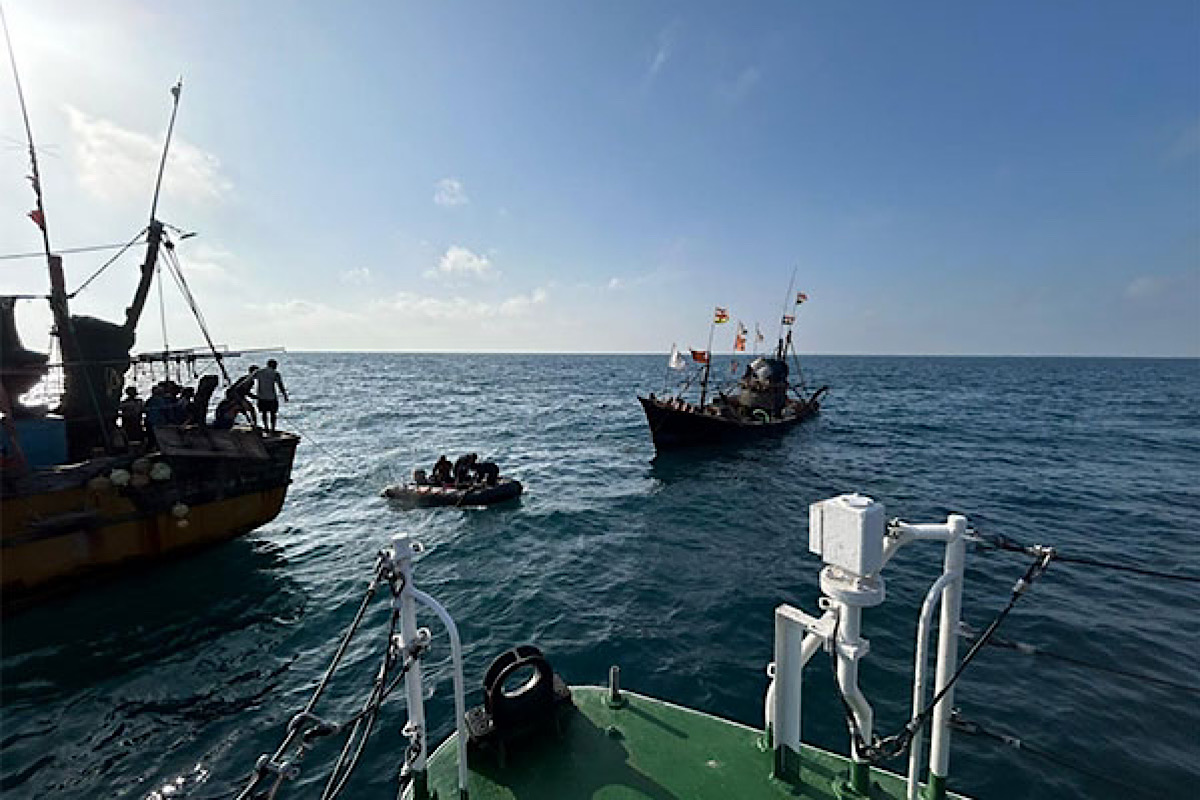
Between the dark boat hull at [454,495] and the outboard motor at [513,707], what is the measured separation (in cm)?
1376

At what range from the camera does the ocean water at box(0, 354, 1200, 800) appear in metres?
7.43

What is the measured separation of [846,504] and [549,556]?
11.8m

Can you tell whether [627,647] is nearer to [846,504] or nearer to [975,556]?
[846,504]

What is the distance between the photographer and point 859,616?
3.52 metres

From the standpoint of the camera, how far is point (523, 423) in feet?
132

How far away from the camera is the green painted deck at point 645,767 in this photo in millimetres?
4270

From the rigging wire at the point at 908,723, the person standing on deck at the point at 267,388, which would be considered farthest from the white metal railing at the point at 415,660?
the person standing on deck at the point at 267,388

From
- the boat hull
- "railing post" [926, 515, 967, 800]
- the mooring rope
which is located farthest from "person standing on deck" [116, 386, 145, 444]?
"railing post" [926, 515, 967, 800]

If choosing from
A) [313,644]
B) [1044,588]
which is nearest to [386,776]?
[313,644]

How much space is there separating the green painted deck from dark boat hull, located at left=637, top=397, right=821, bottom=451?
21626 millimetres

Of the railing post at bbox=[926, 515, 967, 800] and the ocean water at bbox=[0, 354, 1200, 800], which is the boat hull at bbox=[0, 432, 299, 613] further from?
the railing post at bbox=[926, 515, 967, 800]

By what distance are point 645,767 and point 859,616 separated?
2.47 m

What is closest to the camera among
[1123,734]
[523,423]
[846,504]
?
[846,504]

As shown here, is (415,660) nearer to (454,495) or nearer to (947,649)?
(947,649)
